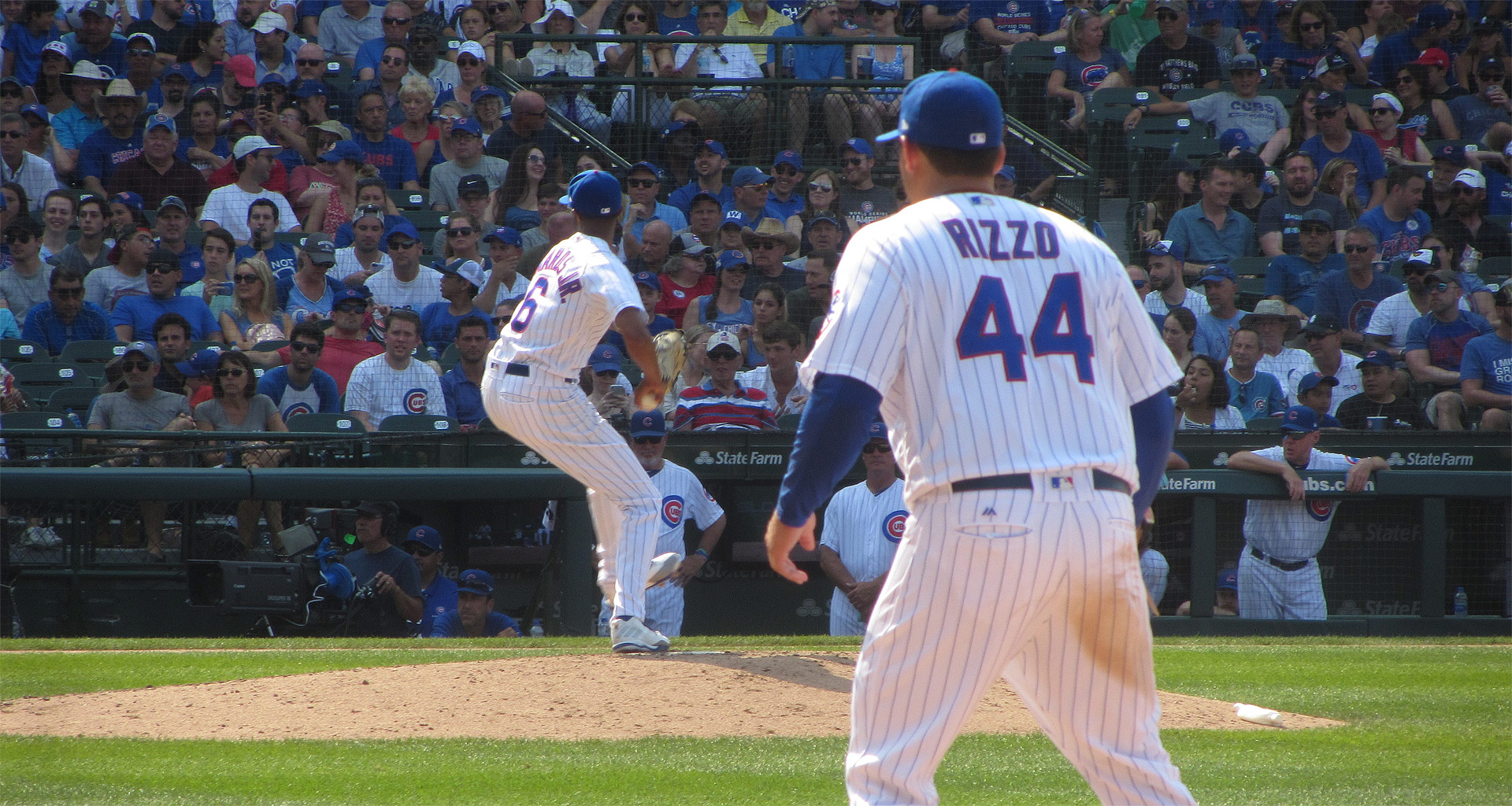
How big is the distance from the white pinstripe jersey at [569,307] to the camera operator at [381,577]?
257 centimetres

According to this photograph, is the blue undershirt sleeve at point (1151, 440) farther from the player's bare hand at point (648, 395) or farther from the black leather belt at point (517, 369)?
the black leather belt at point (517, 369)

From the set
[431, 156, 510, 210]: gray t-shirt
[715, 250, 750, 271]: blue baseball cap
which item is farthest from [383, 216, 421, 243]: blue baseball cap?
[715, 250, 750, 271]: blue baseball cap

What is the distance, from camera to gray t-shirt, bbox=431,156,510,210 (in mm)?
11227

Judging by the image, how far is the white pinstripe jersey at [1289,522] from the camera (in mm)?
7902

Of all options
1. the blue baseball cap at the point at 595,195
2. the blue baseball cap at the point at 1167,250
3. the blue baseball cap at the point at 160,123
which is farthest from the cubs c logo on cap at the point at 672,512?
the blue baseball cap at the point at 160,123

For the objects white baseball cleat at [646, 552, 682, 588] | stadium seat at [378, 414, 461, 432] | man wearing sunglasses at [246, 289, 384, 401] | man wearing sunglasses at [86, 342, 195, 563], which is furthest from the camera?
man wearing sunglasses at [246, 289, 384, 401]

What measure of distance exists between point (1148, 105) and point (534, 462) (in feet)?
22.1

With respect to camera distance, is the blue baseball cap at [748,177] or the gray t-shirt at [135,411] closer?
the gray t-shirt at [135,411]

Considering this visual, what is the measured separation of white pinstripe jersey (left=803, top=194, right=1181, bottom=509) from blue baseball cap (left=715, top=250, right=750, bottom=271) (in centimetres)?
728

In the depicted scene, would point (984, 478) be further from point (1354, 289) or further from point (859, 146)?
point (859, 146)

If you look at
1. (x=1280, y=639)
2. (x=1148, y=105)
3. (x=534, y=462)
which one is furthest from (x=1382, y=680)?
(x=1148, y=105)

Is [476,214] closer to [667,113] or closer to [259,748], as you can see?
[667,113]

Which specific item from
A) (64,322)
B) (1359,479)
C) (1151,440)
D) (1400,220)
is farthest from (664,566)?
(1400,220)

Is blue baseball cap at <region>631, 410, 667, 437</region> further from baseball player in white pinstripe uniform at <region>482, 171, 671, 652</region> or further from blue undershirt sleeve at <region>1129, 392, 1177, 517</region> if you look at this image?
blue undershirt sleeve at <region>1129, 392, 1177, 517</region>
